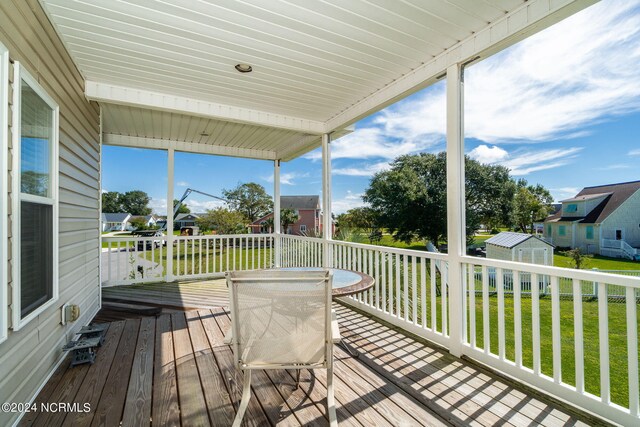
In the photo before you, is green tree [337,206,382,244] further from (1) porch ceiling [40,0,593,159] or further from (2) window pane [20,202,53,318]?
(2) window pane [20,202,53,318]

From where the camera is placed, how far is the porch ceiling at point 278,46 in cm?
214

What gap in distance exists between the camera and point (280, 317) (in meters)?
1.58

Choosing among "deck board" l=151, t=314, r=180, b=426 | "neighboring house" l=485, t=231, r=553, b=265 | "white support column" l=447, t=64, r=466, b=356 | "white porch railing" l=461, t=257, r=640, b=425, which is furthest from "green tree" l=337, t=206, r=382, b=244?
"deck board" l=151, t=314, r=180, b=426

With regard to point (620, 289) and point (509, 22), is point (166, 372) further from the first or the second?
point (509, 22)

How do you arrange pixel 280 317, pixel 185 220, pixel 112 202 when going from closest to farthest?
pixel 280 317 < pixel 112 202 < pixel 185 220

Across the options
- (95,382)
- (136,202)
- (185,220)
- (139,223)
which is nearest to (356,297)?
(95,382)

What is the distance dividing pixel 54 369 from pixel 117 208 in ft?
12.3

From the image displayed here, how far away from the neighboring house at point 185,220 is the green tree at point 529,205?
5.84 m

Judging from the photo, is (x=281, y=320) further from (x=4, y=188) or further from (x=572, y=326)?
(x=572, y=326)

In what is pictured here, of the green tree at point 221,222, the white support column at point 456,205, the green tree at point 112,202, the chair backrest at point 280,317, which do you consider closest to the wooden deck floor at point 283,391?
the white support column at point 456,205

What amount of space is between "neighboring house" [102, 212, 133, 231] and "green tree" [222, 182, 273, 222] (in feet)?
9.90

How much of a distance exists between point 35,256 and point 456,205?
3.34 meters

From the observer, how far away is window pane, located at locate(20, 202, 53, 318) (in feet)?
6.16

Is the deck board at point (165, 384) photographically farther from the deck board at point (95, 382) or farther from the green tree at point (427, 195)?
the green tree at point (427, 195)
